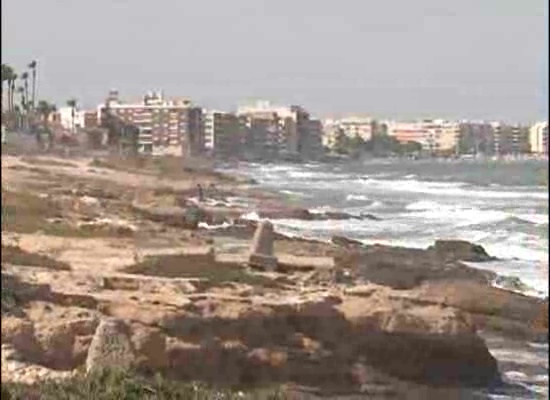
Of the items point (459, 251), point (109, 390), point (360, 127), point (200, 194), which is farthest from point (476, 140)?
point (109, 390)

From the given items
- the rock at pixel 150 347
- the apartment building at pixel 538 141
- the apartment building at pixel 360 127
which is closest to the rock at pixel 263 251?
the rock at pixel 150 347

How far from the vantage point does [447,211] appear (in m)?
41.1

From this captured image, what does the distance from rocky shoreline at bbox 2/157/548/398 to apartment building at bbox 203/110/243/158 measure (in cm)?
3654

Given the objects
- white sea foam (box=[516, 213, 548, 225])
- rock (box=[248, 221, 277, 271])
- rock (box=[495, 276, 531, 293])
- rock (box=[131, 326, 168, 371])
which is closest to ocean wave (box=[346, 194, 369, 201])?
white sea foam (box=[516, 213, 548, 225])

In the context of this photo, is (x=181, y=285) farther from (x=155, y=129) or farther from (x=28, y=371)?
(x=155, y=129)

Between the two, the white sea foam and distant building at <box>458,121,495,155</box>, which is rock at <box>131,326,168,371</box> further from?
distant building at <box>458,121,495,155</box>

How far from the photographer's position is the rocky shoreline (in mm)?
12398

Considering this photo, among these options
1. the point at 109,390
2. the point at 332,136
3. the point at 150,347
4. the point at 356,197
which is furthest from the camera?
the point at 332,136

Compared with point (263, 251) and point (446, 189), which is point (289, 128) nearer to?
point (446, 189)

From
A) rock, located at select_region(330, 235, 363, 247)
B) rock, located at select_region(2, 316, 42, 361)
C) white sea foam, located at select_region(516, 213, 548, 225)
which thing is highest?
rock, located at select_region(2, 316, 42, 361)

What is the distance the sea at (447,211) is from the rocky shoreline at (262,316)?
38.2 inches

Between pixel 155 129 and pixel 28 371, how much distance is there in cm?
5950

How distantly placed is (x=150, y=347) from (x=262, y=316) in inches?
71.0

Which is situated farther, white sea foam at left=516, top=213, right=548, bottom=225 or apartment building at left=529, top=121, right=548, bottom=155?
apartment building at left=529, top=121, right=548, bottom=155
